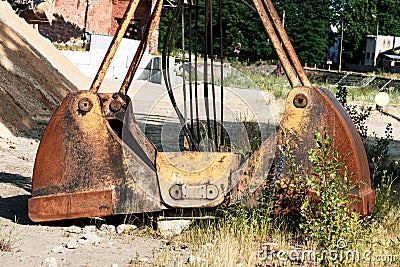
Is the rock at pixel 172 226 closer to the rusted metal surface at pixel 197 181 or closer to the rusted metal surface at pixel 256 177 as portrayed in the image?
the rusted metal surface at pixel 197 181

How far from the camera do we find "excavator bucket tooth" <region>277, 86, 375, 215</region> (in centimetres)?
468

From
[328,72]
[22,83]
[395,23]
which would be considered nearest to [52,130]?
[22,83]

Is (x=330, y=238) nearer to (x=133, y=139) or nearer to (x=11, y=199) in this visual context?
(x=133, y=139)

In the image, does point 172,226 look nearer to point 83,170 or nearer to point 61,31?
point 83,170

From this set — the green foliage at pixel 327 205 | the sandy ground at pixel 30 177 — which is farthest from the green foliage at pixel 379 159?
the green foliage at pixel 327 205

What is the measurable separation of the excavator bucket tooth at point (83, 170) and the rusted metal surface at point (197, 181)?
0.14 meters

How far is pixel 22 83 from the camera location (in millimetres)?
13312

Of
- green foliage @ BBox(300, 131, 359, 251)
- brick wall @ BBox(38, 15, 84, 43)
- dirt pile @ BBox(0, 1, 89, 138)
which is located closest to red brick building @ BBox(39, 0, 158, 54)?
brick wall @ BBox(38, 15, 84, 43)

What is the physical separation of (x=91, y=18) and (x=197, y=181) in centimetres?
3164

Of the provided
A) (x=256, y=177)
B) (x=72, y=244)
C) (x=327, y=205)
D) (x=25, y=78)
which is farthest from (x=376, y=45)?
(x=72, y=244)

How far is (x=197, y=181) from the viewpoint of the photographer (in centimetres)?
498

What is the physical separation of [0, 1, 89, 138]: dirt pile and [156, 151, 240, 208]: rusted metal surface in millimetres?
5746

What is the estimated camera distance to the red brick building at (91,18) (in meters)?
32.9

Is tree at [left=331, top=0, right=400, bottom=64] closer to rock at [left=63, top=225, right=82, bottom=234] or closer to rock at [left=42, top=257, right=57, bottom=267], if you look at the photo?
rock at [left=63, top=225, right=82, bottom=234]
